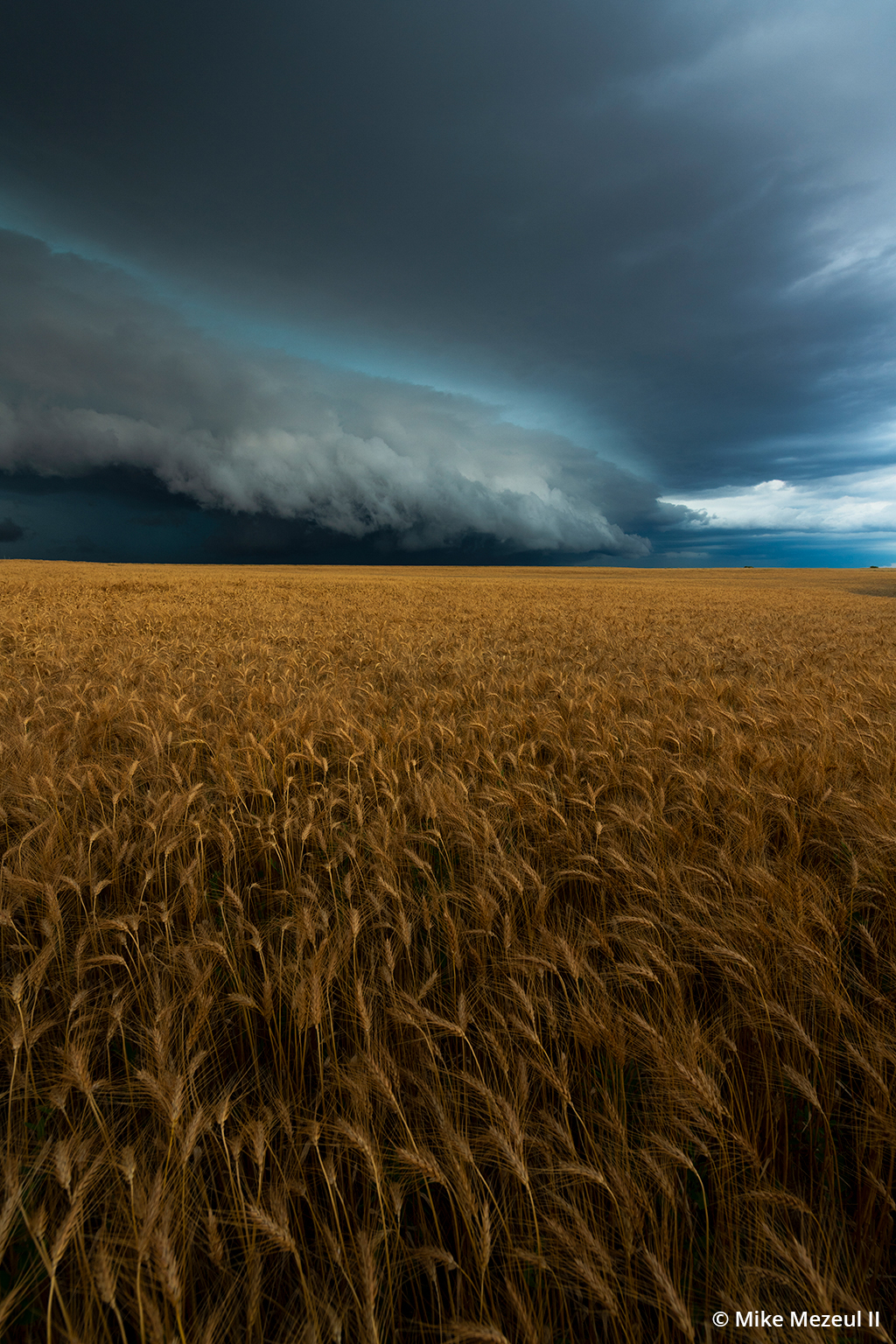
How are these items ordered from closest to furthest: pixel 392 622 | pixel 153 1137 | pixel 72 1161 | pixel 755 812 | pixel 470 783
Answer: pixel 72 1161, pixel 153 1137, pixel 755 812, pixel 470 783, pixel 392 622

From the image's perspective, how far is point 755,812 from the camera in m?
2.29

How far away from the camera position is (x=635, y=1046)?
132 centimetres

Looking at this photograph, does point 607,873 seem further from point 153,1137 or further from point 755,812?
point 153,1137

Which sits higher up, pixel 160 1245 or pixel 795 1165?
pixel 160 1245

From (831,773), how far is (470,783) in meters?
1.95

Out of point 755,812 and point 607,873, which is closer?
point 607,873

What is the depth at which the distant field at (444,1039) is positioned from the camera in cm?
92

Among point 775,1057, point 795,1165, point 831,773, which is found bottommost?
point 795,1165

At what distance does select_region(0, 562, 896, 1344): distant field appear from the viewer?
0.92 metres

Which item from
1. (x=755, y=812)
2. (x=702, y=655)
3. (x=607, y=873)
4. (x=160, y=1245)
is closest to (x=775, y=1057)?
(x=607, y=873)

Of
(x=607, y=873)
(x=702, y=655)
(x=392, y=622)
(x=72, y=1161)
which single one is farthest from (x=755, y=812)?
(x=392, y=622)

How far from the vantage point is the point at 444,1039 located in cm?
145

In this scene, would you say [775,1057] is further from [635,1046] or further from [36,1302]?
[36,1302]

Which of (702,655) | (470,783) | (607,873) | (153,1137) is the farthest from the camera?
(702,655)
